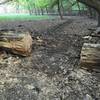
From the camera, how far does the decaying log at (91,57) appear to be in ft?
21.6

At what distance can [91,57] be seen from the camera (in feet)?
21.8

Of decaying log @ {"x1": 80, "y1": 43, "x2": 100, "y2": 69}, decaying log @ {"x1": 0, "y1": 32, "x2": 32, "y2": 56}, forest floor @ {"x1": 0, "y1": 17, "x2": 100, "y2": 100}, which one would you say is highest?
decaying log @ {"x1": 0, "y1": 32, "x2": 32, "y2": 56}

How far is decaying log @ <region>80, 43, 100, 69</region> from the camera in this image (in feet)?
21.6

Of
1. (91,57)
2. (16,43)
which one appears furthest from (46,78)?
(16,43)

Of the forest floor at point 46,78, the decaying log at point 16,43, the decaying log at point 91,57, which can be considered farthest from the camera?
the decaying log at point 16,43

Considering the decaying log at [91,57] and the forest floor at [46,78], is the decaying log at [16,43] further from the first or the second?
the decaying log at [91,57]

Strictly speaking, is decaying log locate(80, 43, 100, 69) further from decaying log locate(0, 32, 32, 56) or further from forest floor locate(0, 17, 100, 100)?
decaying log locate(0, 32, 32, 56)

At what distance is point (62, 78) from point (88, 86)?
738 millimetres

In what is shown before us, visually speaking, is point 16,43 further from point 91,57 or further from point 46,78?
point 91,57

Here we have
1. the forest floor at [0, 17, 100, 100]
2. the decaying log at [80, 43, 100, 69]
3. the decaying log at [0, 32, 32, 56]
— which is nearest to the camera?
the forest floor at [0, 17, 100, 100]

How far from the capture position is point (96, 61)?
21.6 ft

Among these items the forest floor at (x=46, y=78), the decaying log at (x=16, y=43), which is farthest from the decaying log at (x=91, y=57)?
the decaying log at (x=16, y=43)

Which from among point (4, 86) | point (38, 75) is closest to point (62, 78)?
point (38, 75)

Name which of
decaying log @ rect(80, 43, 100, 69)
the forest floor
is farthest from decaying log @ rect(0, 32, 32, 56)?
decaying log @ rect(80, 43, 100, 69)
